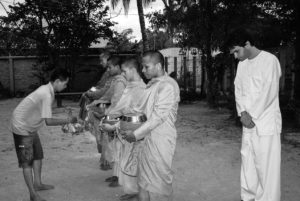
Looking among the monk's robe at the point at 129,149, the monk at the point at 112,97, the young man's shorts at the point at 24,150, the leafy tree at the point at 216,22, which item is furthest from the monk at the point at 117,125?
the leafy tree at the point at 216,22

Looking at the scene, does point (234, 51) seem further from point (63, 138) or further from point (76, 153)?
point (63, 138)

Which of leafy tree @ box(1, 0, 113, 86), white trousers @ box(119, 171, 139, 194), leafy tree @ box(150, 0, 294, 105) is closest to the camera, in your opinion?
white trousers @ box(119, 171, 139, 194)

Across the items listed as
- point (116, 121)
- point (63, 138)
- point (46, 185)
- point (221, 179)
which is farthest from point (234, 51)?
point (63, 138)

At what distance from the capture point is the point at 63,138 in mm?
8289

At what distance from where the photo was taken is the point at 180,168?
18.8ft

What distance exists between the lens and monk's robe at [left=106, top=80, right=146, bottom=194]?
4020mm

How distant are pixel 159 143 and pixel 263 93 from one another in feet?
3.96

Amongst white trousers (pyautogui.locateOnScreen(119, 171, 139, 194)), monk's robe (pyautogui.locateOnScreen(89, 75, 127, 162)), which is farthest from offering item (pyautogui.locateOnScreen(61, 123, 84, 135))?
white trousers (pyautogui.locateOnScreen(119, 171, 139, 194))

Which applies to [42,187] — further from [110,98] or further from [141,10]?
[141,10]

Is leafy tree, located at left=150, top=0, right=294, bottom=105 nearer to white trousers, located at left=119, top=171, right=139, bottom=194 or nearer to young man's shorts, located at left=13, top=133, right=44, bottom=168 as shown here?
white trousers, located at left=119, top=171, right=139, bottom=194

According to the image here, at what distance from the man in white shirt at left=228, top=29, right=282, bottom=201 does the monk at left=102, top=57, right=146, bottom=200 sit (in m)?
1.10

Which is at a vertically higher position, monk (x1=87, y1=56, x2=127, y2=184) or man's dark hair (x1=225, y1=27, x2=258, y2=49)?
man's dark hair (x1=225, y1=27, x2=258, y2=49)

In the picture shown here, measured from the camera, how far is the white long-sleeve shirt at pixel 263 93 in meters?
3.93

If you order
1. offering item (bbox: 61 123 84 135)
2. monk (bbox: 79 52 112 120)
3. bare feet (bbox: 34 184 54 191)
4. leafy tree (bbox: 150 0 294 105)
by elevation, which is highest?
leafy tree (bbox: 150 0 294 105)
